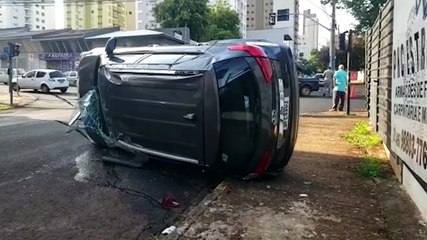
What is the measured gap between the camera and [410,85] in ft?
14.2

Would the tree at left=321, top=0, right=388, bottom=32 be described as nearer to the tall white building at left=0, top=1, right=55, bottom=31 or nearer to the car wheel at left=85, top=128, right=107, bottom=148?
the car wheel at left=85, top=128, right=107, bottom=148

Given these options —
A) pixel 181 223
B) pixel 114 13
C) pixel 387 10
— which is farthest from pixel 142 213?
pixel 114 13

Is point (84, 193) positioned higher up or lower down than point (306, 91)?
lower down

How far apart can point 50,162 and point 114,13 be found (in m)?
118

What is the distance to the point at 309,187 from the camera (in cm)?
544

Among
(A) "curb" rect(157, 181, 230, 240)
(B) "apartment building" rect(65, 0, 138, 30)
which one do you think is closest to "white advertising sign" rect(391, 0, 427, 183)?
(A) "curb" rect(157, 181, 230, 240)

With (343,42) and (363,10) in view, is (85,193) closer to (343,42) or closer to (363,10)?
(343,42)

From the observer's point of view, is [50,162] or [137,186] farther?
[50,162]

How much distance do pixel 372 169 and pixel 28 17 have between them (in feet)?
424

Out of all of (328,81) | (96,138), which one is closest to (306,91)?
(328,81)

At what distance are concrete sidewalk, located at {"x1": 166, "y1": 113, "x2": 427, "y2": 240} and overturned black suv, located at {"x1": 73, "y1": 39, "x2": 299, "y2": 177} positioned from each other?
463 mm

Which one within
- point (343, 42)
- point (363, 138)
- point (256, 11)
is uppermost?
point (256, 11)

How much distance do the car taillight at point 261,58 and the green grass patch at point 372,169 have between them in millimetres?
2266

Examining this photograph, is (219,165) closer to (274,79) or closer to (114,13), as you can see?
(274,79)
